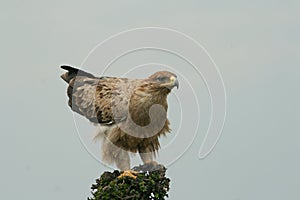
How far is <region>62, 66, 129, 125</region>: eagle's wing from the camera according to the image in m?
9.20

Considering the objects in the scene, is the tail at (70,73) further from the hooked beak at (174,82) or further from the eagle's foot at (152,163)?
the hooked beak at (174,82)

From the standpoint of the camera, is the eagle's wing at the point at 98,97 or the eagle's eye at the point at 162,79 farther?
the eagle's wing at the point at 98,97

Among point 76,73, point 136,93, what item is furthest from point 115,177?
→ point 76,73

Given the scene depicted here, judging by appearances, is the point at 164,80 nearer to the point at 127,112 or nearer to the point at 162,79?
the point at 162,79

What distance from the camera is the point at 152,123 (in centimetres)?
902

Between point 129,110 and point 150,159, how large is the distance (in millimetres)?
747

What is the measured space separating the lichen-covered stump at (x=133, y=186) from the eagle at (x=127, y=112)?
15 cm

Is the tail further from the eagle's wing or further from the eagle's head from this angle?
the eagle's head

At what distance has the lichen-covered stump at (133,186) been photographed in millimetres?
8812

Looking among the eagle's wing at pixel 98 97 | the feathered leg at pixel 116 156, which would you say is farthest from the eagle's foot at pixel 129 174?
the eagle's wing at pixel 98 97

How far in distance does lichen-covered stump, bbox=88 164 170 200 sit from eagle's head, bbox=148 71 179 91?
3.59ft

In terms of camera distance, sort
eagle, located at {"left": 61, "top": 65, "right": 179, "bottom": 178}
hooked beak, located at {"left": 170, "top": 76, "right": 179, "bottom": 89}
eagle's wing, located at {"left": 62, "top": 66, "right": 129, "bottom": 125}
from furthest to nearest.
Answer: eagle's wing, located at {"left": 62, "top": 66, "right": 129, "bottom": 125}, eagle, located at {"left": 61, "top": 65, "right": 179, "bottom": 178}, hooked beak, located at {"left": 170, "top": 76, "right": 179, "bottom": 89}

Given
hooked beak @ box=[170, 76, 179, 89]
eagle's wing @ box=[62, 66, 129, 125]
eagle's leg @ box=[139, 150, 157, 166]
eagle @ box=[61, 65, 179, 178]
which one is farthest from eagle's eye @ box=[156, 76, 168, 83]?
eagle's leg @ box=[139, 150, 157, 166]

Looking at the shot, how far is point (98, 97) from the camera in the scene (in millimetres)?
9547
